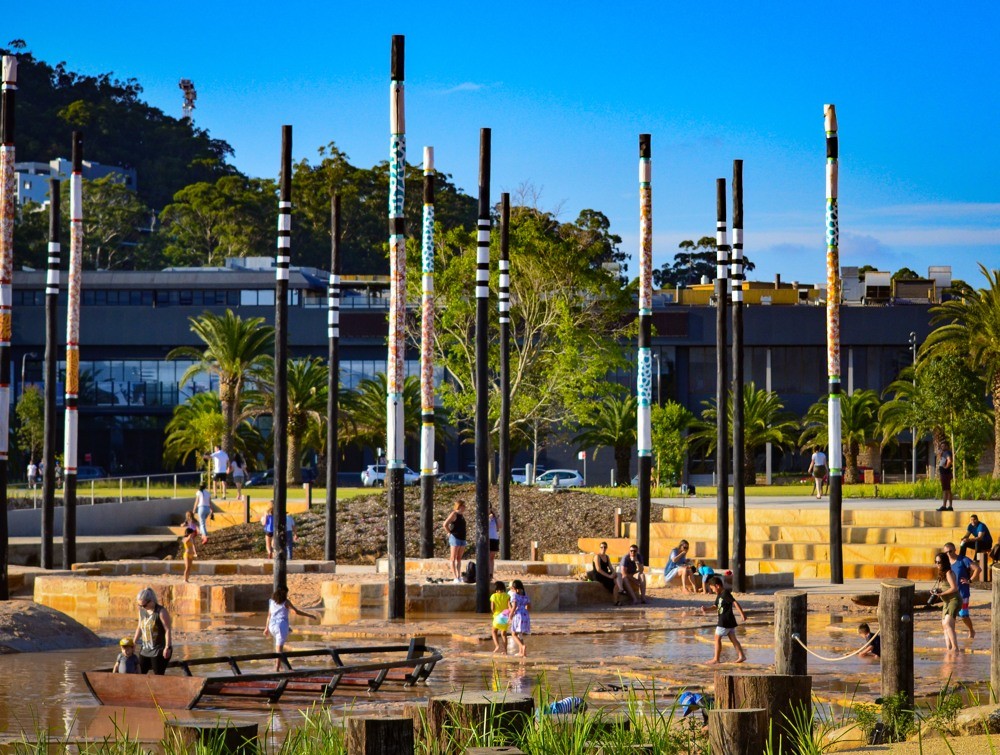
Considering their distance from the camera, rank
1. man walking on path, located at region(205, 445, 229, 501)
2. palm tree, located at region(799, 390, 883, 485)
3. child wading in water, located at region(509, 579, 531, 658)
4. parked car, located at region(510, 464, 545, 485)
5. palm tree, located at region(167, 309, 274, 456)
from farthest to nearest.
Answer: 1. parked car, located at region(510, 464, 545, 485)
2. palm tree, located at region(799, 390, 883, 485)
3. palm tree, located at region(167, 309, 274, 456)
4. man walking on path, located at region(205, 445, 229, 501)
5. child wading in water, located at region(509, 579, 531, 658)

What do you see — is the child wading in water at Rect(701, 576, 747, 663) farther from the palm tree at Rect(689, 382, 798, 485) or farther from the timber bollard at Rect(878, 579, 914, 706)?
the palm tree at Rect(689, 382, 798, 485)

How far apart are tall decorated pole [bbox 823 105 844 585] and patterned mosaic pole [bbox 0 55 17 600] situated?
44.2 ft

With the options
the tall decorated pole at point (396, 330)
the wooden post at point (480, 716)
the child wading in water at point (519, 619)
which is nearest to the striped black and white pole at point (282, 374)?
the tall decorated pole at point (396, 330)

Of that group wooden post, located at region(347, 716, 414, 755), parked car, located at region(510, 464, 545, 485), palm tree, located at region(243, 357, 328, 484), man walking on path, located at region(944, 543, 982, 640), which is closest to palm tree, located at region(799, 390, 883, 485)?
parked car, located at region(510, 464, 545, 485)

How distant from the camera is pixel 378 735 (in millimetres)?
7168

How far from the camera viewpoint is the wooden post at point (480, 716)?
25.7ft

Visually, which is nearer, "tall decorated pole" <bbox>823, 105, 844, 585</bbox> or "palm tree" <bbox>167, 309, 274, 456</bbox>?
"tall decorated pole" <bbox>823, 105, 844, 585</bbox>

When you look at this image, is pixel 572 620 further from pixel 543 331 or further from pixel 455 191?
pixel 455 191

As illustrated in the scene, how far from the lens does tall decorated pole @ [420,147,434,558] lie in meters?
25.1

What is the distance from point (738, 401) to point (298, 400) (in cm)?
3020

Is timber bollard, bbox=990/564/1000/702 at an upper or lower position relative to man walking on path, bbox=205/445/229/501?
lower

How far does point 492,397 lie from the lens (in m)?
48.8

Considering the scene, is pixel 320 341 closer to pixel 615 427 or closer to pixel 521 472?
pixel 521 472

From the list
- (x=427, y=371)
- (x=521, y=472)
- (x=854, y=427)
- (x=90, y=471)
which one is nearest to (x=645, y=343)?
(x=427, y=371)
